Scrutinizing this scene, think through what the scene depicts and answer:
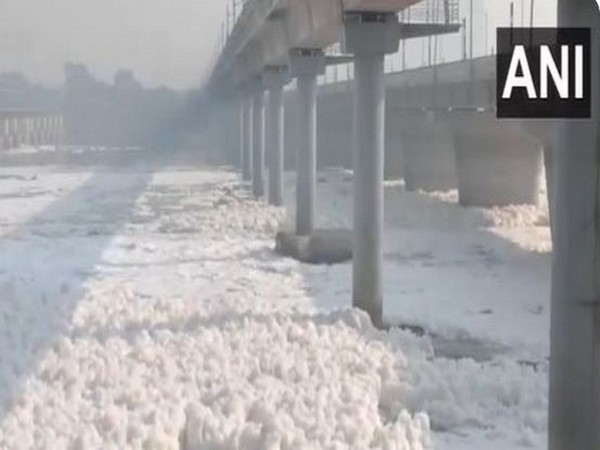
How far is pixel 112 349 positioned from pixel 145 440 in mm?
4000

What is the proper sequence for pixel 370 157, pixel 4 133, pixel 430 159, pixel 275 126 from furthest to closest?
pixel 4 133 → pixel 430 159 → pixel 275 126 → pixel 370 157

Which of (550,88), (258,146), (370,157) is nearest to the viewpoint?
(550,88)

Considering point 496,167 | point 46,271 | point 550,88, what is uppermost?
point 550,88

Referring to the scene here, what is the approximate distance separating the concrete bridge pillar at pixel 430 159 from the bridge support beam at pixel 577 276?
39353 millimetres

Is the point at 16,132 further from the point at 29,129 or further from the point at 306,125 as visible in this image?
the point at 306,125

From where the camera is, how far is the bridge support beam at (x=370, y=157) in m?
17.0

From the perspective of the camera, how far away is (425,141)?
4691cm

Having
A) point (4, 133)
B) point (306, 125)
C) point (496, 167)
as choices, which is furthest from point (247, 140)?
point (4, 133)

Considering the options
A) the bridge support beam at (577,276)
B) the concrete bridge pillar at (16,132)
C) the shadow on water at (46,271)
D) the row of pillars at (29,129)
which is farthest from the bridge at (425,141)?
the concrete bridge pillar at (16,132)

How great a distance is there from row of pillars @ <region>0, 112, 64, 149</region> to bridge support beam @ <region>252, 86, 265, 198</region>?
183ft

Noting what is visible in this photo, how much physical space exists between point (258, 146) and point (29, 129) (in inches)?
2771

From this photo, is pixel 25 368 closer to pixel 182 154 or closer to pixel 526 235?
pixel 526 235

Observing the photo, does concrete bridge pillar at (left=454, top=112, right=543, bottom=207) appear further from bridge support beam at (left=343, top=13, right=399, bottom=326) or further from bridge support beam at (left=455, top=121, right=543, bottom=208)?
bridge support beam at (left=343, top=13, right=399, bottom=326)

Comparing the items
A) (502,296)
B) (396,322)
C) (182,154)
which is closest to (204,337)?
(396,322)
